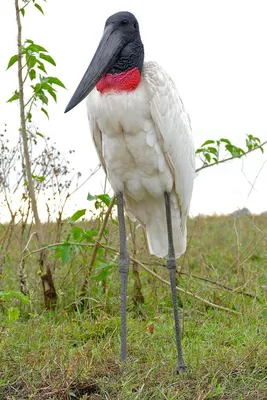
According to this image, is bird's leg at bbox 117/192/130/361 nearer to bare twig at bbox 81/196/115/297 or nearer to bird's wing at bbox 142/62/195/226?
bird's wing at bbox 142/62/195/226

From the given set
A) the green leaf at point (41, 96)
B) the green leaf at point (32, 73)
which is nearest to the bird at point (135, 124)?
the green leaf at point (41, 96)

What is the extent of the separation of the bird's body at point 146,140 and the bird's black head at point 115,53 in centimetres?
9

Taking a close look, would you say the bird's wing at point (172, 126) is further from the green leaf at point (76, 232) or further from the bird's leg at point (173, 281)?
the green leaf at point (76, 232)

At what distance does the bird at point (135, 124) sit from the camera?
409cm

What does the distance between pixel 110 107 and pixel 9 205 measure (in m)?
2.08

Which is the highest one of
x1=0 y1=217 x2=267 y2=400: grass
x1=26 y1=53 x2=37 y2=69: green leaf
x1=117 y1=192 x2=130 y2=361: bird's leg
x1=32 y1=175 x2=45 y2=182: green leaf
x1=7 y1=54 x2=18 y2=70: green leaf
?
x1=7 y1=54 x2=18 y2=70: green leaf

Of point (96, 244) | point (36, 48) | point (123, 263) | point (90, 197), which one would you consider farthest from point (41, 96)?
point (123, 263)

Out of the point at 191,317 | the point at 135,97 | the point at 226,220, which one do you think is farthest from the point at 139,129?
the point at 226,220

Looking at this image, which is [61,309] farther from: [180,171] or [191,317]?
[180,171]

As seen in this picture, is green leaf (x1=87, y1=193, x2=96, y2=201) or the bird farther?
green leaf (x1=87, y1=193, x2=96, y2=201)

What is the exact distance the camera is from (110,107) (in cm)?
407

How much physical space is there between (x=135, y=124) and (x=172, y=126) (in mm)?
267

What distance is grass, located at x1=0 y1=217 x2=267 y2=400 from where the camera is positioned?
3.91 meters

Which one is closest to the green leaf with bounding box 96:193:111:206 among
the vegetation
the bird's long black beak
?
the vegetation
